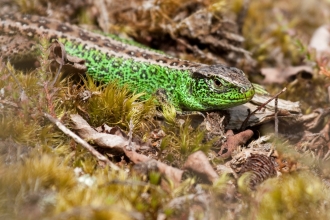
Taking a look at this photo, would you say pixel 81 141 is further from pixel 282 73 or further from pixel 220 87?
pixel 282 73

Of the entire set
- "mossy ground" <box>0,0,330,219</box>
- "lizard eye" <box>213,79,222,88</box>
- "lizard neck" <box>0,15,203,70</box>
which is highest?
"lizard neck" <box>0,15,203,70</box>

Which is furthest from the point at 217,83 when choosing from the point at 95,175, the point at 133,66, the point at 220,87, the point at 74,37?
the point at 74,37

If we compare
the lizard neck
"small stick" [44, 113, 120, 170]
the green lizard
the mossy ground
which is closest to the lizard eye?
the green lizard

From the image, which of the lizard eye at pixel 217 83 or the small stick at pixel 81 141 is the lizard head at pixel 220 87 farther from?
the small stick at pixel 81 141

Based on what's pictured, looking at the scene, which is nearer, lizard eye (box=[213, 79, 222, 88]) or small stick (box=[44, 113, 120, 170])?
small stick (box=[44, 113, 120, 170])

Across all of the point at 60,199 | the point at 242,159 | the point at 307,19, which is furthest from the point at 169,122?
the point at 307,19

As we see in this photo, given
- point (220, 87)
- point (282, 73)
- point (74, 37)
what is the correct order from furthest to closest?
point (282, 73)
point (74, 37)
point (220, 87)

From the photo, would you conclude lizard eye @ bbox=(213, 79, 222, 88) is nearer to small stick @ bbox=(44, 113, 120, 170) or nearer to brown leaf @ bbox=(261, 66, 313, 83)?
brown leaf @ bbox=(261, 66, 313, 83)

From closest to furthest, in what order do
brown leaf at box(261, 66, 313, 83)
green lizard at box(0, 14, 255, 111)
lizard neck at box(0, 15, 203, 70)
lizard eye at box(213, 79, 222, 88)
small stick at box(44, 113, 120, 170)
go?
small stick at box(44, 113, 120, 170)
lizard eye at box(213, 79, 222, 88)
green lizard at box(0, 14, 255, 111)
lizard neck at box(0, 15, 203, 70)
brown leaf at box(261, 66, 313, 83)

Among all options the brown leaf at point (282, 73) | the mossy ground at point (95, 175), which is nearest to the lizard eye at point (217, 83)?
the mossy ground at point (95, 175)

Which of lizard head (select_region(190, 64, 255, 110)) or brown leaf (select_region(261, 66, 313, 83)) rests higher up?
lizard head (select_region(190, 64, 255, 110))
